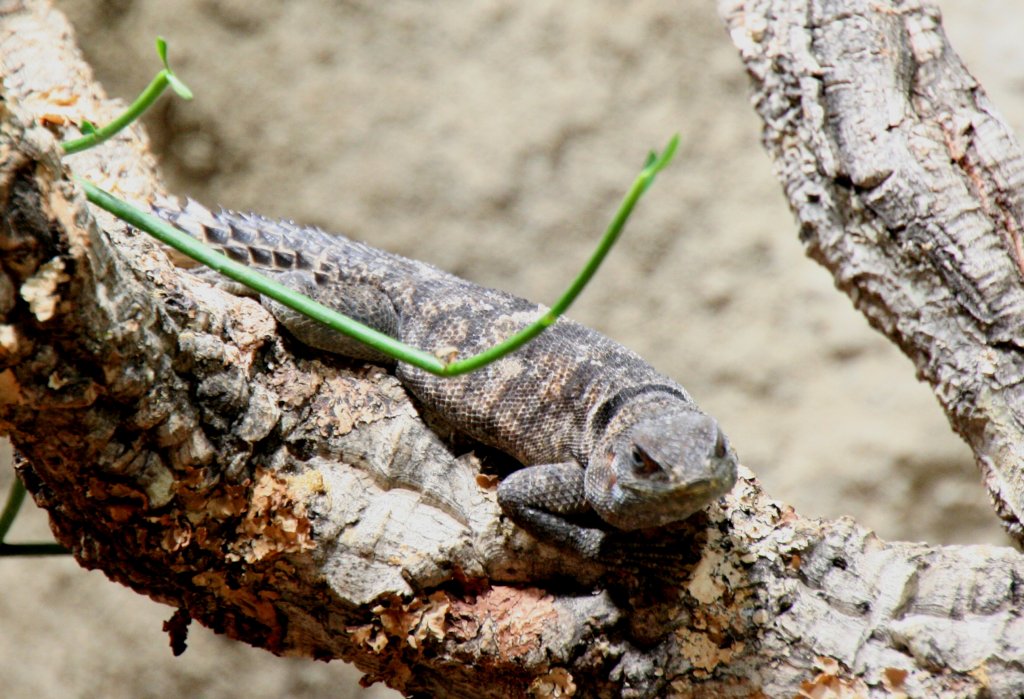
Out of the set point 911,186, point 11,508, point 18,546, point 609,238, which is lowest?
point 18,546

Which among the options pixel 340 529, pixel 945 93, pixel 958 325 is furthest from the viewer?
pixel 945 93

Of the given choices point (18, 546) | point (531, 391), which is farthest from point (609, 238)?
point (18, 546)

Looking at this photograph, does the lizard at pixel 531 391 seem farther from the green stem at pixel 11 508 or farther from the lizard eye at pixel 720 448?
the green stem at pixel 11 508

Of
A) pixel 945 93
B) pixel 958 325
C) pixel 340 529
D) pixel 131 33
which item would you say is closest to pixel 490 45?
pixel 131 33

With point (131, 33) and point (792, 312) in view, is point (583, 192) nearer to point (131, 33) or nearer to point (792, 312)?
point (792, 312)

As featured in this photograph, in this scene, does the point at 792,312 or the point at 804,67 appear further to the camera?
the point at 792,312

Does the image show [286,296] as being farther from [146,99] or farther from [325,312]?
[146,99]
